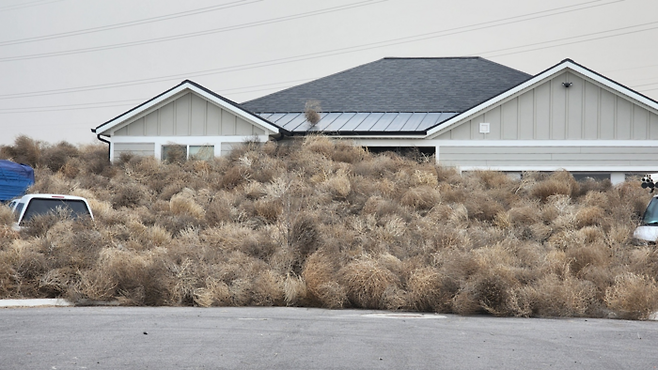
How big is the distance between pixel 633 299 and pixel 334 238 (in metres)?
6.74

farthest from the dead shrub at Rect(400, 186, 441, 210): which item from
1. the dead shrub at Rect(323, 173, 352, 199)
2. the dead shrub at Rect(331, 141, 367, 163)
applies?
the dead shrub at Rect(331, 141, 367, 163)

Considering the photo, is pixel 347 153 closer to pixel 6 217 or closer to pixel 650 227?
pixel 650 227

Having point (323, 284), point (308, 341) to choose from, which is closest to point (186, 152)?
point (323, 284)

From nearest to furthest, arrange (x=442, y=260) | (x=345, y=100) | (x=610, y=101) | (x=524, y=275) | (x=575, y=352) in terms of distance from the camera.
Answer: (x=575, y=352) → (x=524, y=275) → (x=442, y=260) → (x=610, y=101) → (x=345, y=100)

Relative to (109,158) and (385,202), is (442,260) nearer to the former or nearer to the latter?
(385,202)

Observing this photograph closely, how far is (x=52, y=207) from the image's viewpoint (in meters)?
16.9

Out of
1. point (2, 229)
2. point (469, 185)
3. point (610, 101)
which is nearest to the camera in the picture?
point (2, 229)

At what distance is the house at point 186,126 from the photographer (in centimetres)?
2597

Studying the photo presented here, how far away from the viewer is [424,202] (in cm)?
2078

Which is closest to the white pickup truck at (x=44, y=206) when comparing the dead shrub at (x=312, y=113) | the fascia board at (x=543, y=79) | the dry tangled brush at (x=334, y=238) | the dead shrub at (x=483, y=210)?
the dry tangled brush at (x=334, y=238)

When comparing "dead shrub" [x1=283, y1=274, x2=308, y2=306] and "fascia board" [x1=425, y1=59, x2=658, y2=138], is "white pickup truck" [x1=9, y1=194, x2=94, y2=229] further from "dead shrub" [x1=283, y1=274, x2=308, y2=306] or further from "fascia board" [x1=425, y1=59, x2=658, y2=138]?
"fascia board" [x1=425, y1=59, x2=658, y2=138]

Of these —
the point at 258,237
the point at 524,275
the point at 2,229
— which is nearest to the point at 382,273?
the point at 524,275

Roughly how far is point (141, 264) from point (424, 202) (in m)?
9.74

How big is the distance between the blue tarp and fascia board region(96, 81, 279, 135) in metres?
3.37
